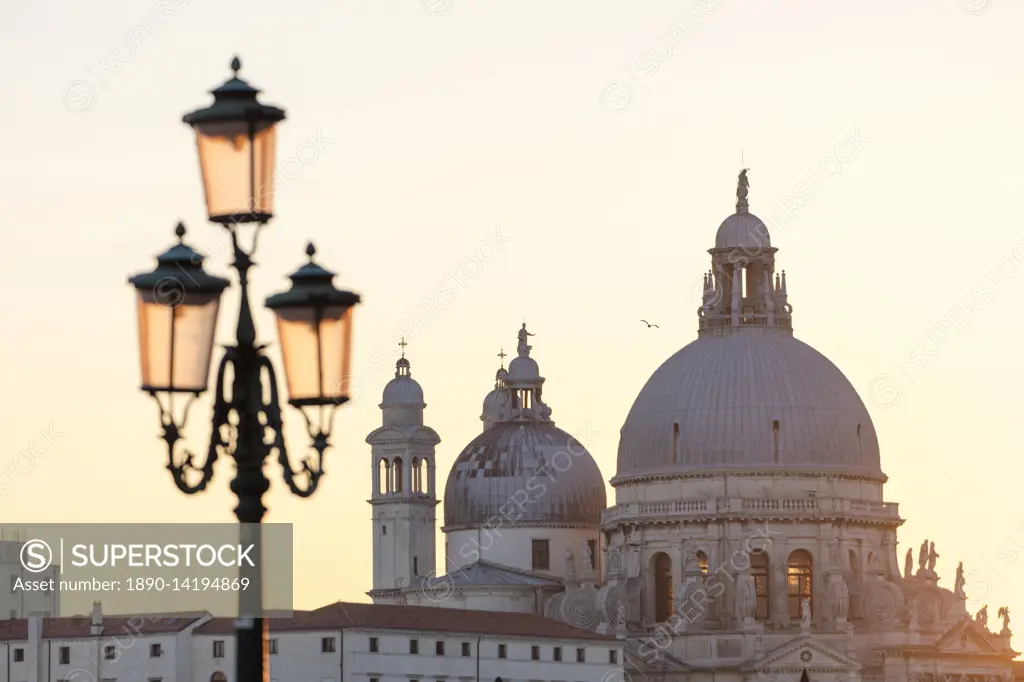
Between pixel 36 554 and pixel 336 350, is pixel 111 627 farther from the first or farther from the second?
pixel 336 350

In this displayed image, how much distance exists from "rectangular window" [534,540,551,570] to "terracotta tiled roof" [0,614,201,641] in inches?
1368

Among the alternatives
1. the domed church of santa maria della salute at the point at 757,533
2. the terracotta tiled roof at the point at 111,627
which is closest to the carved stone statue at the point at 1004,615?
the domed church of santa maria della salute at the point at 757,533

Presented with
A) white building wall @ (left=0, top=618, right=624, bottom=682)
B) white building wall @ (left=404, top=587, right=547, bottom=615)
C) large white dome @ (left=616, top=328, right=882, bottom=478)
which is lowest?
white building wall @ (left=0, top=618, right=624, bottom=682)

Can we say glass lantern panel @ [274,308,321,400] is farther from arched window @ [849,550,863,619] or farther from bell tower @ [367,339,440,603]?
bell tower @ [367,339,440,603]

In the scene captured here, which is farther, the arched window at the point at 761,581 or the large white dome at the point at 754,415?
the large white dome at the point at 754,415

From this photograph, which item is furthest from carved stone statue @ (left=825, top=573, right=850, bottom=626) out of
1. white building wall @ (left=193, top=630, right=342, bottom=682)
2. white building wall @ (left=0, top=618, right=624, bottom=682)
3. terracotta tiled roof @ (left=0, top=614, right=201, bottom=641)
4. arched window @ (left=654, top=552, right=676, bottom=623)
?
terracotta tiled roof @ (left=0, top=614, right=201, bottom=641)

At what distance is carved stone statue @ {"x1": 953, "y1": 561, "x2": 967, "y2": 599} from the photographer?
12425cm

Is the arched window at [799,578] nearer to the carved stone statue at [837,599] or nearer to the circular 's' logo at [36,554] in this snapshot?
the carved stone statue at [837,599]

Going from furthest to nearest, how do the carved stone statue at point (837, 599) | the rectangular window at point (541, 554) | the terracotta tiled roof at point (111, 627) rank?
the rectangular window at point (541, 554)
the carved stone statue at point (837, 599)
the terracotta tiled roof at point (111, 627)

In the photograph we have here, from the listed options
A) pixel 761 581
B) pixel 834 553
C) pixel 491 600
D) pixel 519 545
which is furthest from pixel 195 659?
pixel 519 545

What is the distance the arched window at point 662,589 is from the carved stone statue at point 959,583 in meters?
11.4

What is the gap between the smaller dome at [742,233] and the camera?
4926 inches

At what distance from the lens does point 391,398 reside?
14200 cm

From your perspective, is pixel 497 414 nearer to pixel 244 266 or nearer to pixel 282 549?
pixel 282 549
